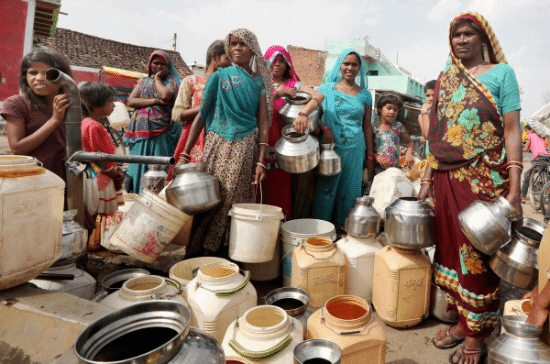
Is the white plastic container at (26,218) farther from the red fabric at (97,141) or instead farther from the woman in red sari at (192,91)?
the woman in red sari at (192,91)

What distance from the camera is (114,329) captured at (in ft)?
3.35

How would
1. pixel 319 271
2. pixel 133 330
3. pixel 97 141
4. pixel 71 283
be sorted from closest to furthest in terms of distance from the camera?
pixel 133 330 < pixel 71 283 < pixel 319 271 < pixel 97 141

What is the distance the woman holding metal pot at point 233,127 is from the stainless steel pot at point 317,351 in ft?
5.22

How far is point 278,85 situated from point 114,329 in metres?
3.27

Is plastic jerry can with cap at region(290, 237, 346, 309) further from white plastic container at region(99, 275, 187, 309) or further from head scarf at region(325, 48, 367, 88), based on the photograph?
head scarf at region(325, 48, 367, 88)

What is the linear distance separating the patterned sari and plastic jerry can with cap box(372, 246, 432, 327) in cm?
20

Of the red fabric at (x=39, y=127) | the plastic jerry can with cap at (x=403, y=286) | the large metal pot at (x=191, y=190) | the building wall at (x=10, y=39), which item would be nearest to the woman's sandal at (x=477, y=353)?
the plastic jerry can with cap at (x=403, y=286)

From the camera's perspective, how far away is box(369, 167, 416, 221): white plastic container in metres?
3.52

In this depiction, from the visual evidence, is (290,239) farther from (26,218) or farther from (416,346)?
(26,218)

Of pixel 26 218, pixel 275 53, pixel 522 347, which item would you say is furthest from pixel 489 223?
pixel 275 53

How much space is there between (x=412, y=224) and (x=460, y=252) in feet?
1.06

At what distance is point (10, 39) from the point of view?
38.1ft

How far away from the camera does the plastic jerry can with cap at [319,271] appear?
2645mm

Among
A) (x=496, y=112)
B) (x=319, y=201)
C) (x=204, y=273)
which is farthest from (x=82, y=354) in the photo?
(x=319, y=201)
